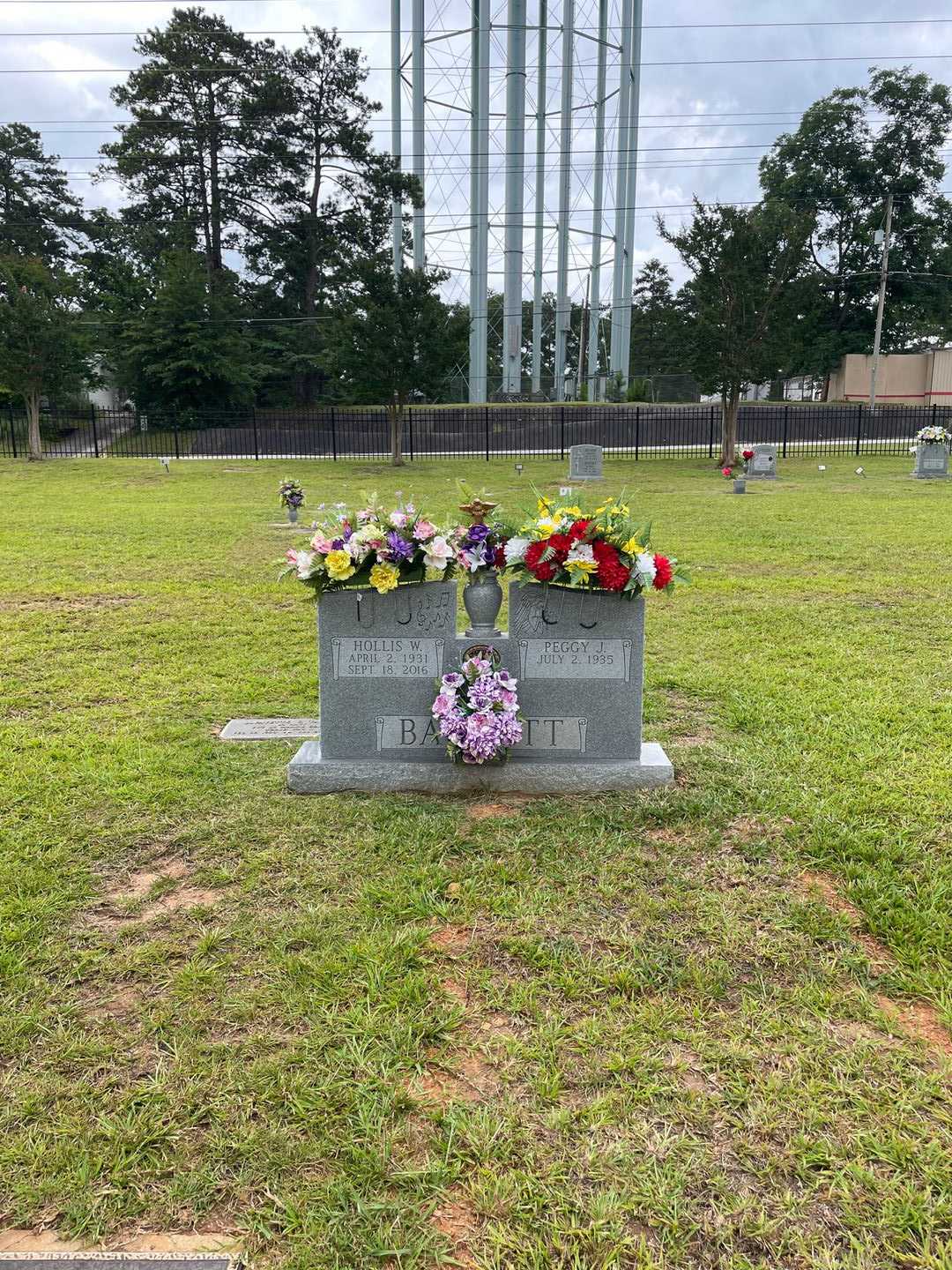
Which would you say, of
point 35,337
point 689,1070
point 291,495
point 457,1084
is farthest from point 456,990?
point 35,337

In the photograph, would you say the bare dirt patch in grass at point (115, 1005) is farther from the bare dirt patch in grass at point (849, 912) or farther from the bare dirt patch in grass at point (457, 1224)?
the bare dirt patch in grass at point (849, 912)

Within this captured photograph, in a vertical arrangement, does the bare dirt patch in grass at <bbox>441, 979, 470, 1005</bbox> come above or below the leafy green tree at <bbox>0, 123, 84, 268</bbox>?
below

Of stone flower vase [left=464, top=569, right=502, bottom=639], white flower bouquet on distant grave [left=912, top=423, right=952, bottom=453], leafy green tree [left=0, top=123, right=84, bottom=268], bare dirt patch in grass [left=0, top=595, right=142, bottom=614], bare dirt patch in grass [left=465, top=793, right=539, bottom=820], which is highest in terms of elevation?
leafy green tree [left=0, top=123, right=84, bottom=268]

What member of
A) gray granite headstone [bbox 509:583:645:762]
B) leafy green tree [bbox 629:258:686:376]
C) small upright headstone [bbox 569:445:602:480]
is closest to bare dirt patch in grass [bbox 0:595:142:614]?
gray granite headstone [bbox 509:583:645:762]

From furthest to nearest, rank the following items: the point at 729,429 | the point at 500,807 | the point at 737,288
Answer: the point at 729,429 → the point at 737,288 → the point at 500,807

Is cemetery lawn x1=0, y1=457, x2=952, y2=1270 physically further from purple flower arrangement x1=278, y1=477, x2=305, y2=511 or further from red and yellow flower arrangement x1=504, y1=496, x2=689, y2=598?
purple flower arrangement x1=278, y1=477, x2=305, y2=511

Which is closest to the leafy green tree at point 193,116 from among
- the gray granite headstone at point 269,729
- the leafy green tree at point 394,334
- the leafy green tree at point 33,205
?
the leafy green tree at point 33,205

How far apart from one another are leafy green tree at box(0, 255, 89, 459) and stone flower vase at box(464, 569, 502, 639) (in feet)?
84.5

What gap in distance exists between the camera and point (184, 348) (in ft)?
116

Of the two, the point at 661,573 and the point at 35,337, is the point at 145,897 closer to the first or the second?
the point at 661,573

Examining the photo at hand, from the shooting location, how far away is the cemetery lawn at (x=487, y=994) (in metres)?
1.87

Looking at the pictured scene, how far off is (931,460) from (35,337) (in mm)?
23531

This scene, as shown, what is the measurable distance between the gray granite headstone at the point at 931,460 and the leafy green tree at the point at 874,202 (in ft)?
86.5

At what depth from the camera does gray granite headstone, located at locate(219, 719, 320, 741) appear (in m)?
4.61
